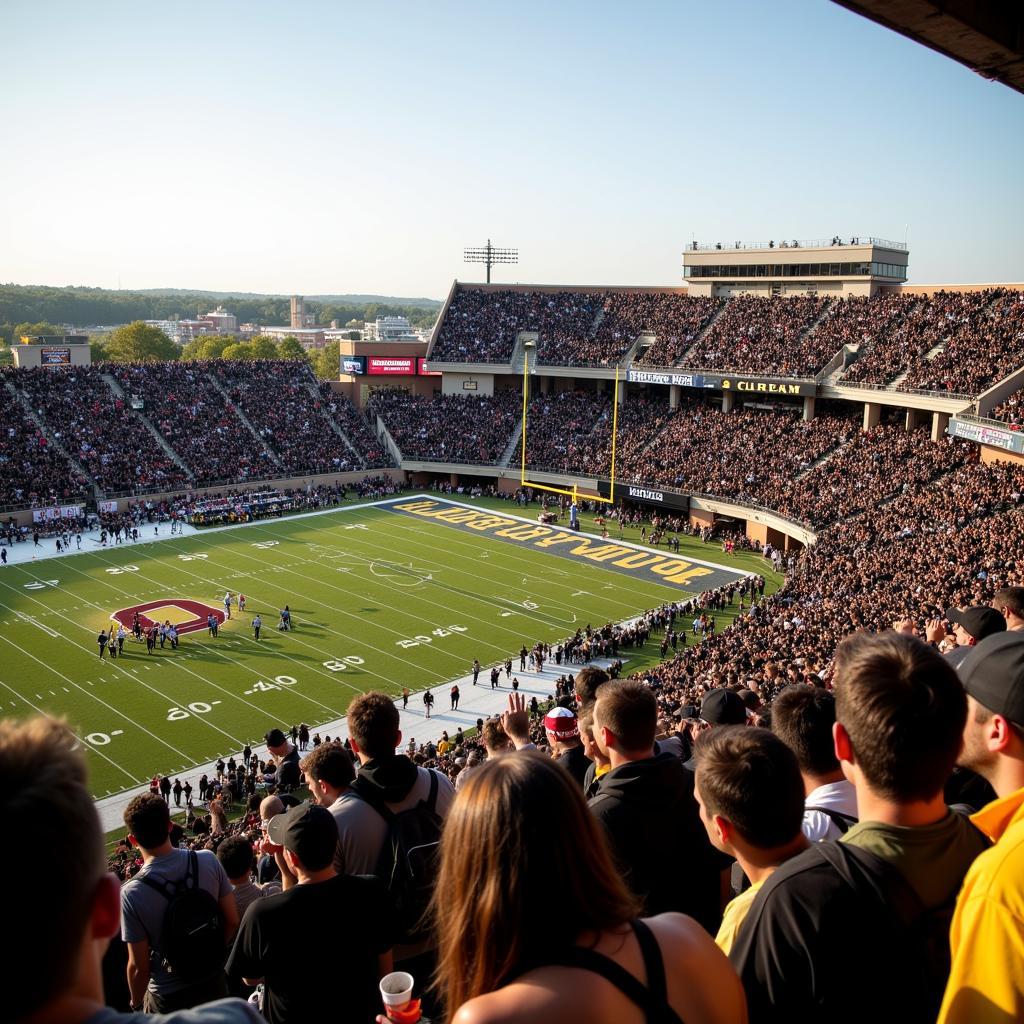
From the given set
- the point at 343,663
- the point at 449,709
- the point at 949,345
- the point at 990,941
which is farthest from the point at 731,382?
the point at 990,941

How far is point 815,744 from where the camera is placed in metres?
4.35

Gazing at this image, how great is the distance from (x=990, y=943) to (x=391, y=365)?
59.4 meters

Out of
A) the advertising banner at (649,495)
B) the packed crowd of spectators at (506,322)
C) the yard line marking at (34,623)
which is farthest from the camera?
the packed crowd of spectators at (506,322)

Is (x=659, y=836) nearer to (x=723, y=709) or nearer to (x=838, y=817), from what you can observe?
(x=838, y=817)

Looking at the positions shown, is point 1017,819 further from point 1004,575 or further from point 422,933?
point 1004,575

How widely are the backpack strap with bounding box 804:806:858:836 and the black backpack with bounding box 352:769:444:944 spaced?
6.11 ft

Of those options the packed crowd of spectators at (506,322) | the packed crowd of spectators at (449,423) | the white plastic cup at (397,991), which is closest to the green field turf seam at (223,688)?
the white plastic cup at (397,991)

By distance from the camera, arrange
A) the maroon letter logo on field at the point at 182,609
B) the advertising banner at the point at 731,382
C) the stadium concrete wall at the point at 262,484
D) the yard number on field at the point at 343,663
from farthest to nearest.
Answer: the advertising banner at the point at 731,382 → the stadium concrete wall at the point at 262,484 → the maroon letter logo on field at the point at 182,609 → the yard number on field at the point at 343,663

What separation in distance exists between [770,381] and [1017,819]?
1756 inches

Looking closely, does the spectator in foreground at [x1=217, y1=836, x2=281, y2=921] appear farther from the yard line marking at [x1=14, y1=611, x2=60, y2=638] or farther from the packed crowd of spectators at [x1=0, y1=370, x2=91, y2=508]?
the packed crowd of spectators at [x1=0, y1=370, x2=91, y2=508]

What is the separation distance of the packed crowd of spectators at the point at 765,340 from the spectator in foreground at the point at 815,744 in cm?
4305

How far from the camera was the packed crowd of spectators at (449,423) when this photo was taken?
5450cm

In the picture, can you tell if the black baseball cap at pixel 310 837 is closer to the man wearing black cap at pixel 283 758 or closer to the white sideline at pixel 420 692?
the white sideline at pixel 420 692

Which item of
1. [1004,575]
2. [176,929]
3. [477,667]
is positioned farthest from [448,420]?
[176,929]
